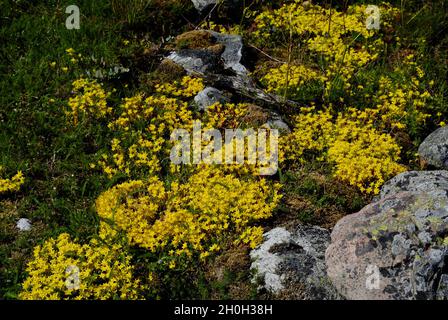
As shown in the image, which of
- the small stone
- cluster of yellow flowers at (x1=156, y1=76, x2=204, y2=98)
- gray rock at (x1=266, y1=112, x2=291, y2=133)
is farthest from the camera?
cluster of yellow flowers at (x1=156, y1=76, x2=204, y2=98)

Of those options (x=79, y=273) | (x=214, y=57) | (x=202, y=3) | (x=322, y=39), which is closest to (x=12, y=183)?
(x=79, y=273)

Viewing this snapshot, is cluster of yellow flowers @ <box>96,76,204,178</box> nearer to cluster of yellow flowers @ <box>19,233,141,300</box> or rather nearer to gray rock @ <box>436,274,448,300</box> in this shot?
cluster of yellow flowers @ <box>19,233,141,300</box>

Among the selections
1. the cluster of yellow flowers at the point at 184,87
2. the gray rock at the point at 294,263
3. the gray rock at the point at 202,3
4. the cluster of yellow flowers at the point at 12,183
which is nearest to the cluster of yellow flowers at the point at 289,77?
the cluster of yellow flowers at the point at 184,87

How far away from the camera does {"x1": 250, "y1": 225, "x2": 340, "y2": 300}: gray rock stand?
568 centimetres

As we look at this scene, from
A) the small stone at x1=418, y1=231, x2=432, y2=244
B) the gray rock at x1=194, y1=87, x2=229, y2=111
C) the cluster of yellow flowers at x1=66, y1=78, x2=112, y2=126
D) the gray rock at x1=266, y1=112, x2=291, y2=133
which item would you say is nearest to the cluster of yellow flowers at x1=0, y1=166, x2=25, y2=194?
the cluster of yellow flowers at x1=66, y1=78, x2=112, y2=126

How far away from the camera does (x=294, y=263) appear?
5922 millimetres

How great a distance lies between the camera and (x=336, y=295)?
5.63m

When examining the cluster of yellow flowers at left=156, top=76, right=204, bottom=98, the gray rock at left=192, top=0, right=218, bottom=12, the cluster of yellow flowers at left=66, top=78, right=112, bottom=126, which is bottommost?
the cluster of yellow flowers at left=66, top=78, right=112, bottom=126

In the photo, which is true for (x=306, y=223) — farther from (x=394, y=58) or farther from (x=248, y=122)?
(x=394, y=58)

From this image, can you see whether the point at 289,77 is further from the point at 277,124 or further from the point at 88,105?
the point at 88,105

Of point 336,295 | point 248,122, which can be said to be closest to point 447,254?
point 336,295

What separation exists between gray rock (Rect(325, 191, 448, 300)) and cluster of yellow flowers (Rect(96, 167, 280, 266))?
114 centimetres

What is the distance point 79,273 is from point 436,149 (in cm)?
509
